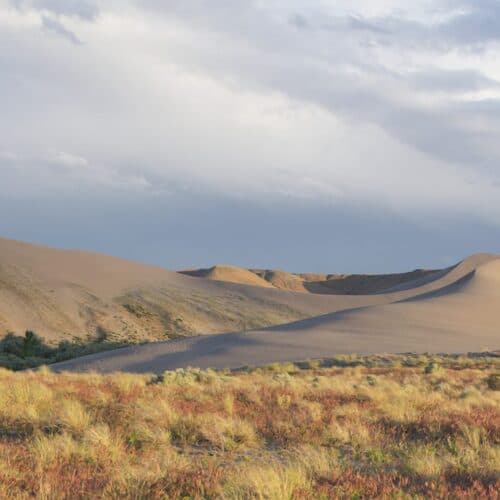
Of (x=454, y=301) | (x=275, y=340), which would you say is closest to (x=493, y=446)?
(x=275, y=340)

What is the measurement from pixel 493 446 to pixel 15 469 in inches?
298

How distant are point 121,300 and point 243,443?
81.9 m

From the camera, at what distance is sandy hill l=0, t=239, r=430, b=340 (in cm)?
7944

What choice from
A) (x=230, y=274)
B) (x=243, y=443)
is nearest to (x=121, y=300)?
(x=243, y=443)

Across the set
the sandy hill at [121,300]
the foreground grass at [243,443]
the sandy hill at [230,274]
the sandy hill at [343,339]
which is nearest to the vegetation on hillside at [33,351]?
the sandy hill at [343,339]

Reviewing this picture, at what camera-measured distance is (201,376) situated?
24156mm

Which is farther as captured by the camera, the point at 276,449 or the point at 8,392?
the point at 8,392

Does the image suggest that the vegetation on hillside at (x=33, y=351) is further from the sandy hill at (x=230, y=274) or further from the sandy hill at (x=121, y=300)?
the sandy hill at (x=230, y=274)

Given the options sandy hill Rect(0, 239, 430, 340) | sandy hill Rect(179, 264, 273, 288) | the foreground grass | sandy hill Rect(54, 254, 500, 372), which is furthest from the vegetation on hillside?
sandy hill Rect(179, 264, 273, 288)

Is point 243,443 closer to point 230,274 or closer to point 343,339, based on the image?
point 343,339

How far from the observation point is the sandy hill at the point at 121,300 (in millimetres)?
79438

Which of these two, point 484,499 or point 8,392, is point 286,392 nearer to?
point 8,392

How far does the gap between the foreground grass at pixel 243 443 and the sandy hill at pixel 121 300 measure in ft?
197

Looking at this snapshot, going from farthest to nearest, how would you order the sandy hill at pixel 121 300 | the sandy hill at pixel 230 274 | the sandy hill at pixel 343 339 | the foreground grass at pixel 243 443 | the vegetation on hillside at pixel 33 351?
the sandy hill at pixel 230 274, the sandy hill at pixel 121 300, the vegetation on hillside at pixel 33 351, the sandy hill at pixel 343 339, the foreground grass at pixel 243 443
